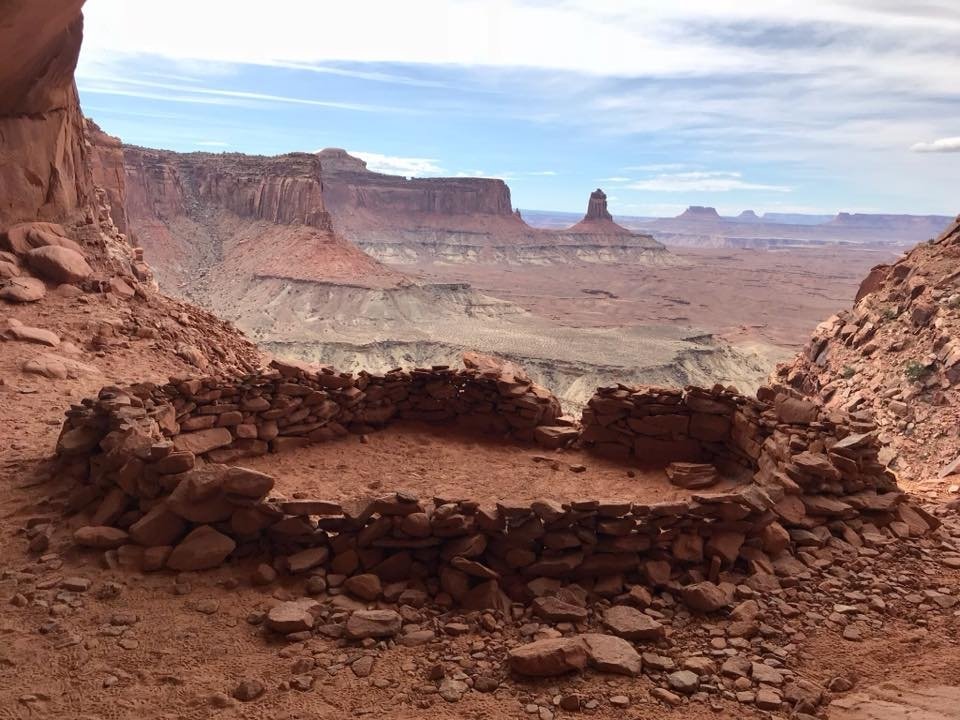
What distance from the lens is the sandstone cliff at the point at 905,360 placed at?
15031 millimetres

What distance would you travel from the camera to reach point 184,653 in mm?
5234

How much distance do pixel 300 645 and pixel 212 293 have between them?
67998 millimetres

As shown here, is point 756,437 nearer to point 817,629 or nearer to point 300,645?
point 817,629

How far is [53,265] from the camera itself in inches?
606

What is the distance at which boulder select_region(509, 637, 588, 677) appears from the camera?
4.96 m

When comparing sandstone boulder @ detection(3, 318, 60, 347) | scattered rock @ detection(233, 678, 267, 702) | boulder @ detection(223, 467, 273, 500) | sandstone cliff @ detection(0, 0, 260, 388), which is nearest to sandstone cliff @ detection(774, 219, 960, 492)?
boulder @ detection(223, 467, 273, 500)

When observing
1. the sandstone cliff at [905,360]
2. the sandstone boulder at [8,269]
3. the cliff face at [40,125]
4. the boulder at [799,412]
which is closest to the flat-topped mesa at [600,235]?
the sandstone cliff at [905,360]

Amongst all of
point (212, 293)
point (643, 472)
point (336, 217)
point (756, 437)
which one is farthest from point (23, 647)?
point (336, 217)

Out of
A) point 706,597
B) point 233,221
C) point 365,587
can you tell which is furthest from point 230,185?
point 706,597

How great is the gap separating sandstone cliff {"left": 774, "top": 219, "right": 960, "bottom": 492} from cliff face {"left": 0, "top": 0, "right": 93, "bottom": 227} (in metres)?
18.8

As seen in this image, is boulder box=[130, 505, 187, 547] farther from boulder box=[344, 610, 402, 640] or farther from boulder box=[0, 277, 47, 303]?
boulder box=[0, 277, 47, 303]

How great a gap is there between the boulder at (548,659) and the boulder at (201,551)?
2.82 metres

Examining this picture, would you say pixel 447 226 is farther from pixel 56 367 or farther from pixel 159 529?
pixel 159 529

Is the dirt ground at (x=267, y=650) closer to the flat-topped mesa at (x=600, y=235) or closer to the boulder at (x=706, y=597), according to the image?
the boulder at (x=706, y=597)
